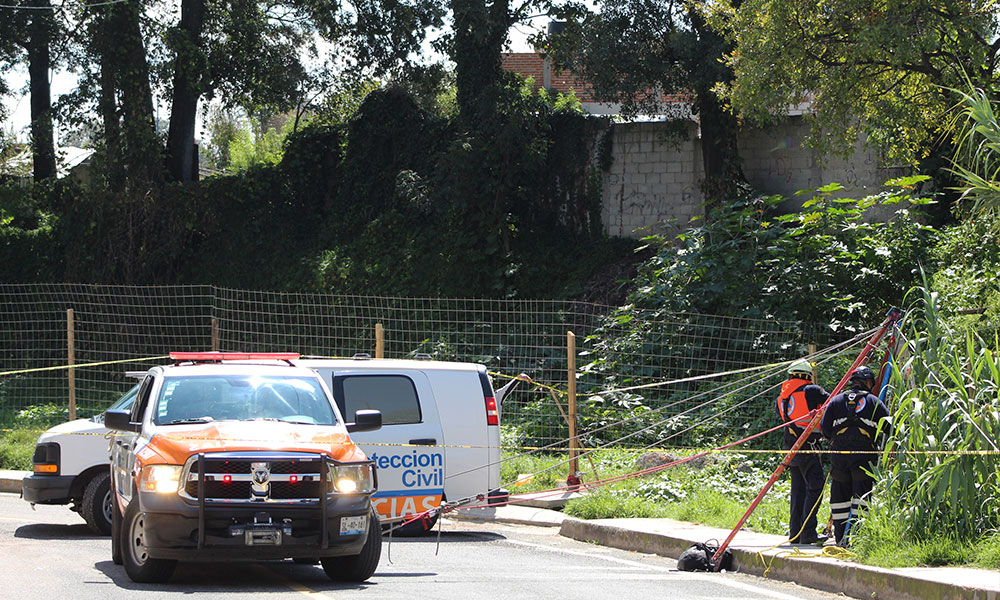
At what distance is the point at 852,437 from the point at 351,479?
14.6 feet

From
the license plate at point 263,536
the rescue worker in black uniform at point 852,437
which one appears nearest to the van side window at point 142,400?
the license plate at point 263,536

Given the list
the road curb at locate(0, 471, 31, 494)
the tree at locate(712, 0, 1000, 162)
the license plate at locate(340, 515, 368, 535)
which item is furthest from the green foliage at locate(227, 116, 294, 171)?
the license plate at locate(340, 515, 368, 535)

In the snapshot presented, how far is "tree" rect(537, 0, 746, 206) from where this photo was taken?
20953mm

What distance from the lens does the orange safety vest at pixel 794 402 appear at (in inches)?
425

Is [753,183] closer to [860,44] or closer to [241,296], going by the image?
[860,44]

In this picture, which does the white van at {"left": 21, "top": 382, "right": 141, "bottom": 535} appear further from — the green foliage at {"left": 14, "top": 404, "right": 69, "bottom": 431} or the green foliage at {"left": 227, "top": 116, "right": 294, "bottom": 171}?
the green foliage at {"left": 227, "top": 116, "right": 294, "bottom": 171}

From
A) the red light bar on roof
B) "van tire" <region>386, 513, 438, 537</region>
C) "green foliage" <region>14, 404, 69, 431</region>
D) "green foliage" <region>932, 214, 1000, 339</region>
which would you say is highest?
"green foliage" <region>932, 214, 1000, 339</region>

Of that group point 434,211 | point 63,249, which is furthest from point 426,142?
point 63,249

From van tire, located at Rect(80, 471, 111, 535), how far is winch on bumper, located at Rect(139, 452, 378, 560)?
155 inches

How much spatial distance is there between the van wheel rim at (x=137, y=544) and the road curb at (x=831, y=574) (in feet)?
16.4

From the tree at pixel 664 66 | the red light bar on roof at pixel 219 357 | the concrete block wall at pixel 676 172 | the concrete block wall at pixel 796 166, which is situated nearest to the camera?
the red light bar on roof at pixel 219 357

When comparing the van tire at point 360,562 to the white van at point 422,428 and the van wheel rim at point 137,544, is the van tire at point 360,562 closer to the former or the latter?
the van wheel rim at point 137,544

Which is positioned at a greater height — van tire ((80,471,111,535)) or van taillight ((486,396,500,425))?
van taillight ((486,396,500,425))

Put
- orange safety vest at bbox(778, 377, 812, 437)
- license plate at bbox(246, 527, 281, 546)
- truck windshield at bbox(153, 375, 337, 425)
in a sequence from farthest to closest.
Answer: orange safety vest at bbox(778, 377, 812, 437), truck windshield at bbox(153, 375, 337, 425), license plate at bbox(246, 527, 281, 546)
